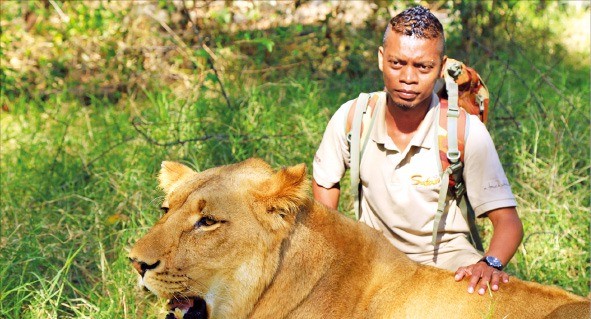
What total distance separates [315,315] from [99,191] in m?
2.68

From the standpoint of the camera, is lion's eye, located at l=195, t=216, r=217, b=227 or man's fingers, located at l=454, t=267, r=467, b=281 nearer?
lion's eye, located at l=195, t=216, r=217, b=227

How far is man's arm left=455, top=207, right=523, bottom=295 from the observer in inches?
129

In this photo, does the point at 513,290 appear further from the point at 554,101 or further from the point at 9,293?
the point at 554,101

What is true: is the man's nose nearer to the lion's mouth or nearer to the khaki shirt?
the khaki shirt

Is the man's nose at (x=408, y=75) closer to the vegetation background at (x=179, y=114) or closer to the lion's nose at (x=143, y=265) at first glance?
the lion's nose at (x=143, y=265)

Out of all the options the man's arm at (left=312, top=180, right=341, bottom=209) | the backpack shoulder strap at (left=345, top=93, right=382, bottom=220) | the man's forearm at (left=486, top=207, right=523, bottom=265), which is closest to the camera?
the man's forearm at (left=486, top=207, right=523, bottom=265)

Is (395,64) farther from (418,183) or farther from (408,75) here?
(418,183)

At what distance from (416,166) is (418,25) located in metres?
0.68

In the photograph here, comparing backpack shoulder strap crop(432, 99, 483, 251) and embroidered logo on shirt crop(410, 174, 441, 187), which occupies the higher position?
backpack shoulder strap crop(432, 99, 483, 251)

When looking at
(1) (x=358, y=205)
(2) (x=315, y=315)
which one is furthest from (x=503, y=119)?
(2) (x=315, y=315)

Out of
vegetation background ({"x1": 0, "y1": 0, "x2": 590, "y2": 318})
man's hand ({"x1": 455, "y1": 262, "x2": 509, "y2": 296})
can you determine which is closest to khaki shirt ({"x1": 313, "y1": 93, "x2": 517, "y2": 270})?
man's hand ({"x1": 455, "y1": 262, "x2": 509, "y2": 296})

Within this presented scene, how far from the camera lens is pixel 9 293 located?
4.12m

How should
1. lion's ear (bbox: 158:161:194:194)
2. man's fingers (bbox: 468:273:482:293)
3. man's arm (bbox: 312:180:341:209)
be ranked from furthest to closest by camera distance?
man's arm (bbox: 312:180:341:209), lion's ear (bbox: 158:161:194:194), man's fingers (bbox: 468:273:482:293)

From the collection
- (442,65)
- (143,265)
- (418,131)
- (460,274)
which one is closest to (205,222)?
(143,265)
